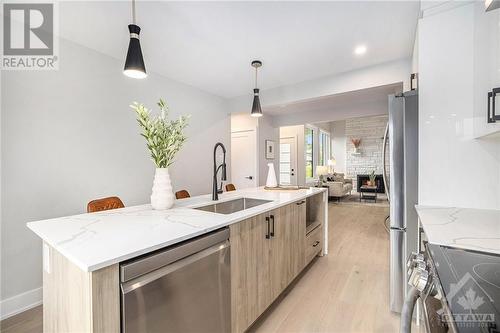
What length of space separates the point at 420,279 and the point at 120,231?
126 centimetres

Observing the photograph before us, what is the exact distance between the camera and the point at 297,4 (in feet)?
5.87

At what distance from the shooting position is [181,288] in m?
0.99

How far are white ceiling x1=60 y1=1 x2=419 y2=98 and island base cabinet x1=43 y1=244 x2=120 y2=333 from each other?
1.97 meters

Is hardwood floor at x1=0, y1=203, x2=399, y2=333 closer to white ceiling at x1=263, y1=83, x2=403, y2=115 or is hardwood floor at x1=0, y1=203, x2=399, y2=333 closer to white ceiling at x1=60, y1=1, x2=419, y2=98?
white ceiling at x1=263, y1=83, x2=403, y2=115

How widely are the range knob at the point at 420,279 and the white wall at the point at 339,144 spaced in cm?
861

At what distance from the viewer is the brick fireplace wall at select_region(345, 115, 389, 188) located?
815 centimetres

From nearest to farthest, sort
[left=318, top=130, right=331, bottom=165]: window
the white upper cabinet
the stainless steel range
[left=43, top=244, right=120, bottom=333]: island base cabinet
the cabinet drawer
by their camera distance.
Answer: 1. the stainless steel range
2. [left=43, top=244, right=120, bottom=333]: island base cabinet
3. the white upper cabinet
4. the cabinet drawer
5. [left=318, top=130, right=331, bottom=165]: window

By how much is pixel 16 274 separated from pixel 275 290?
2286mm

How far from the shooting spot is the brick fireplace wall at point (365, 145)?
8148mm

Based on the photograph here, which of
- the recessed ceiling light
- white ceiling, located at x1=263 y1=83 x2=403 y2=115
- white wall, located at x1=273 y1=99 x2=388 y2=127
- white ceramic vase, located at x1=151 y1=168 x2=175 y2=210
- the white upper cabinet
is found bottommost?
white ceramic vase, located at x1=151 y1=168 x2=175 y2=210

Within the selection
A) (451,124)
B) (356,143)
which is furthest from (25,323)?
(356,143)

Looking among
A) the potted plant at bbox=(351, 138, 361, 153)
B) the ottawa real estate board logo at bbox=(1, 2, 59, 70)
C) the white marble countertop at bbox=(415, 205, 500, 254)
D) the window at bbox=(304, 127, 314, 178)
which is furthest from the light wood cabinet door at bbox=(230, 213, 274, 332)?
the potted plant at bbox=(351, 138, 361, 153)

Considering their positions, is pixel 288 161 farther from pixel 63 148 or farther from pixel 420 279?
pixel 420 279

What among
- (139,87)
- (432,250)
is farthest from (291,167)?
(432,250)
